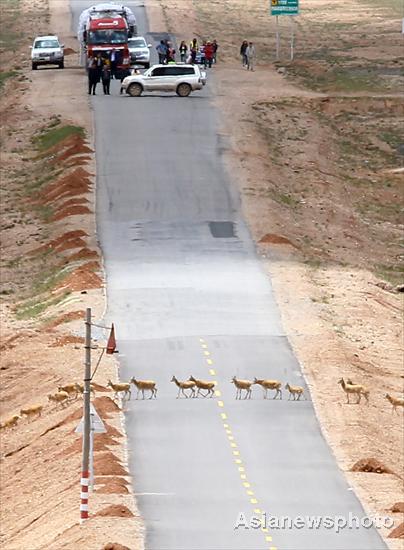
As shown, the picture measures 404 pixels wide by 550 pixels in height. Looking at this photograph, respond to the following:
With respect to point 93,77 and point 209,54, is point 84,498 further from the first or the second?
point 209,54

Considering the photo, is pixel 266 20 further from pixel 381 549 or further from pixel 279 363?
pixel 381 549

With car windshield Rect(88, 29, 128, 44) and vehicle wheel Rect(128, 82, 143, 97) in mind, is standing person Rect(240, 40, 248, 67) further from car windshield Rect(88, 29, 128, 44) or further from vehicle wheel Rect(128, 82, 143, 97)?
vehicle wheel Rect(128, 82, 143, 97)

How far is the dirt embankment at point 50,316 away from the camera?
3400cm

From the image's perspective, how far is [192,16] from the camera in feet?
399

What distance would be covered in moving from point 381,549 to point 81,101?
5610 centimetres

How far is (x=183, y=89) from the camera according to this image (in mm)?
86188

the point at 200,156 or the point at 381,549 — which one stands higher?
the point at 381,549

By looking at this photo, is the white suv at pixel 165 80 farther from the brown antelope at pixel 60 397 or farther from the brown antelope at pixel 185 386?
the brown antelope at pixel 60 397

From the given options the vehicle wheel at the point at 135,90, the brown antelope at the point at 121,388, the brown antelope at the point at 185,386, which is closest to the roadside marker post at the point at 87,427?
the brown antelope at the point at 121,388

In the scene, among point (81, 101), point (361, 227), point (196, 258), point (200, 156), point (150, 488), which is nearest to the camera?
point (150, 488)

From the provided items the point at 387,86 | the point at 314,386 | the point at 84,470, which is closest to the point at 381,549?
the point at 84,470

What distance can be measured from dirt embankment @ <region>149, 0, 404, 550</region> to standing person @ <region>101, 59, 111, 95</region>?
5.76 meters

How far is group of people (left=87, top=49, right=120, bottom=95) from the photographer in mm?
84625

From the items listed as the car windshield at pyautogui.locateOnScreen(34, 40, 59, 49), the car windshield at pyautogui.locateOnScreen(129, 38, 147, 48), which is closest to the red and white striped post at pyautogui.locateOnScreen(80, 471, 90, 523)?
the car windshield at pyautogui.locateOnScreen(129, 38, 147, 48)
